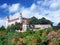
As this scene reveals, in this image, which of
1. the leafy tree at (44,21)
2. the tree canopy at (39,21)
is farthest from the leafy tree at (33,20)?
the leafy tree at (44,21)

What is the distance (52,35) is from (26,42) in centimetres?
194

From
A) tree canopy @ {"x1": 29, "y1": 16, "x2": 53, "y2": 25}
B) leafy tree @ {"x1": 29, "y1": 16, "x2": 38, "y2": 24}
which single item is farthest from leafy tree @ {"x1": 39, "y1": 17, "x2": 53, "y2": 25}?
leafy tree @ {"x1": 29, "y1": 16, "x2": 38, "y2": 24}

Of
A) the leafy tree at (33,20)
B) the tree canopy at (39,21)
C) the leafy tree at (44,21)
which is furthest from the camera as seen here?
the leafy tree at (33,20)

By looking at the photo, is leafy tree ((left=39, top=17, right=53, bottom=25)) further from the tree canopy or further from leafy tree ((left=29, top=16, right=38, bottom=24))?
leafy tree ((left=29, top=16, right=38, bottom=24))

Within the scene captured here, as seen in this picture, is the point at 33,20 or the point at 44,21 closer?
the point at 44,21

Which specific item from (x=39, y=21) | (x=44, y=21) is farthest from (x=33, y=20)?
(x=44, y=21)

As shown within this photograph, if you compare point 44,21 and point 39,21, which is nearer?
point 44,21

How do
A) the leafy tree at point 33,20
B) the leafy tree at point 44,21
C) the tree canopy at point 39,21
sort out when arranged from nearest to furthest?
the leafy tree at point 44,21, the tree canopy at point 39,21, the leafy tree at point 33,20

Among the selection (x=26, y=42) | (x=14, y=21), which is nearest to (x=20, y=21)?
(x=14, y=21)

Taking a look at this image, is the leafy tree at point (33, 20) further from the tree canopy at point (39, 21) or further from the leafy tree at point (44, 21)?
the leafy tree at point (44, 21)

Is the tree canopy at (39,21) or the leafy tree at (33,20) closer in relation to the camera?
the tree canopy at (39,21)

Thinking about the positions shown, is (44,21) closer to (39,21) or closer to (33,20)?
(39,21)

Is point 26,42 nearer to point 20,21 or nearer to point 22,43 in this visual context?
point 22,43

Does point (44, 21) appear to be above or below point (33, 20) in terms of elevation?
below
